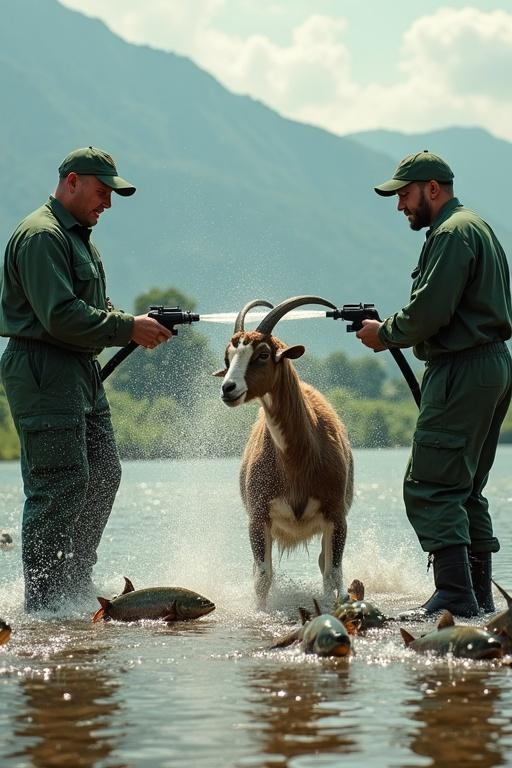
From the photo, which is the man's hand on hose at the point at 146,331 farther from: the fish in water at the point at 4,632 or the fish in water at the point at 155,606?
the fish in water at the point at 4,632

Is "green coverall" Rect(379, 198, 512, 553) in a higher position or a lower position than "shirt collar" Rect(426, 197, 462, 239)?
lower

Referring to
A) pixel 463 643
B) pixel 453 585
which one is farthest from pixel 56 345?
pixel 463 643

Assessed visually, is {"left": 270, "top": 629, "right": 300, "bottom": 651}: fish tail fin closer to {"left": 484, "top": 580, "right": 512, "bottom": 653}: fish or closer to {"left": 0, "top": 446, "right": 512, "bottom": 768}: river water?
{"left": 0, "top": 446, "right": 512, "bottom": 768}: river water

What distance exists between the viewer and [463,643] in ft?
25.1

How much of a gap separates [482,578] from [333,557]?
1399 mm

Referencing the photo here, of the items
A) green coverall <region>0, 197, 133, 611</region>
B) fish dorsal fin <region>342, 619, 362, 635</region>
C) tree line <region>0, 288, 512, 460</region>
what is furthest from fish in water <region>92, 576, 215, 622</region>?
tree line <region>0, 288, 512, 460</region>

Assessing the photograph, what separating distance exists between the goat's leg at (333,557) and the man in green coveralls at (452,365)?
1.28 metres

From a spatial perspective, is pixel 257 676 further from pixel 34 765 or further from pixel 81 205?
pixel 81 205

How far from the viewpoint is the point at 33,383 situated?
9820mm

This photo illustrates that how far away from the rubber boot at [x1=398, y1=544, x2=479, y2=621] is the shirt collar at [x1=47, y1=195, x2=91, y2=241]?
335cm

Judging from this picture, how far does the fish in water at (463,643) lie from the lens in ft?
24.9

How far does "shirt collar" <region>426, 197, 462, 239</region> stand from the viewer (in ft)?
31.9

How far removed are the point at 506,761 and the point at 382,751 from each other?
0.48 meters

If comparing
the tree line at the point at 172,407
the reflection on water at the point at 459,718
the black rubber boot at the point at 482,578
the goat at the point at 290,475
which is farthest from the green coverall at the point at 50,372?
the tree line at the point at 172,407
